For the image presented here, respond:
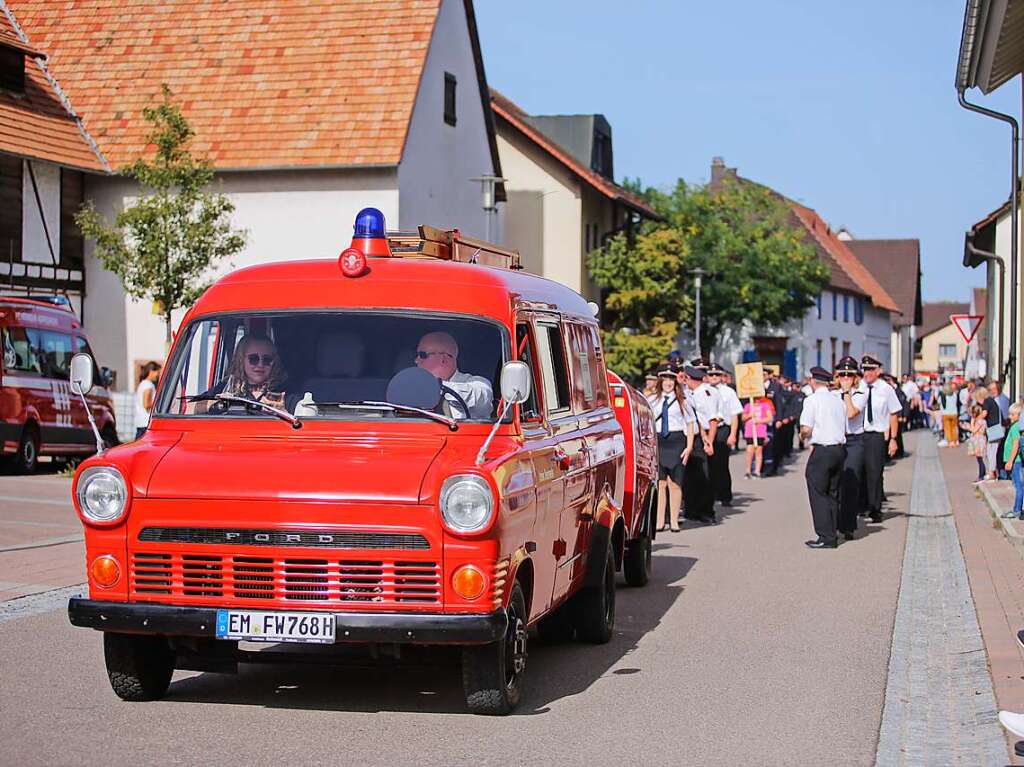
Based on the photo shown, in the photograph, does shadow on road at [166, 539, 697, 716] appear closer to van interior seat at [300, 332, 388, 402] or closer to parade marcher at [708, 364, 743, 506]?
van interior seat at [300, 332, 388, 402]

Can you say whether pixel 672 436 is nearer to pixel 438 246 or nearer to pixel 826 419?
pixel 826 419

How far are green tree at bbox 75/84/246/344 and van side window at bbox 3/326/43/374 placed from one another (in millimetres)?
1981

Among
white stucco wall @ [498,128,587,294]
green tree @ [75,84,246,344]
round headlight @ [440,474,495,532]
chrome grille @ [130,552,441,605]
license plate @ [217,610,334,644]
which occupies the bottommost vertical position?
license plate @ [217,610,334,644]

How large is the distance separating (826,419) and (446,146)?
68.0 feet

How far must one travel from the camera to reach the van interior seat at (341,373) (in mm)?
7992

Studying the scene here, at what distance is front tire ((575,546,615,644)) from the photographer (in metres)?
9.66

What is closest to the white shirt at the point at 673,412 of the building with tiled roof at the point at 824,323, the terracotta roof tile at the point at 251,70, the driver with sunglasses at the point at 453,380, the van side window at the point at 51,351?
the driver with sunglasses at the point at 453,380

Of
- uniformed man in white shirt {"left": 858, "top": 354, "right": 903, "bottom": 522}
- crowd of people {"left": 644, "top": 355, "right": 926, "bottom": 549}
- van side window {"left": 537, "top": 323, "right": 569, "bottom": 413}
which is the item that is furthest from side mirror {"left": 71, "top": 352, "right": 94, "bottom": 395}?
uniformed man in white shirt {"left": 858, "top": 354, "right": 903, "bottom": 522}

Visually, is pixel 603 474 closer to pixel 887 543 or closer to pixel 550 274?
pixel 887 543

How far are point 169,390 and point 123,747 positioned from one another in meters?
2.07

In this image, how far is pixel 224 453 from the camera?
7.51m

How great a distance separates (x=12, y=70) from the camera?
103ft

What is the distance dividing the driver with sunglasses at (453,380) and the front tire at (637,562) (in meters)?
4.90

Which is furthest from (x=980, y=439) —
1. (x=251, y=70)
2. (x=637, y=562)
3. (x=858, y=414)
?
(x=251, y=70)
